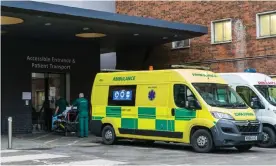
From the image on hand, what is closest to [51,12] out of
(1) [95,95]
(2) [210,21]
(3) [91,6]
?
(1) [95,95]

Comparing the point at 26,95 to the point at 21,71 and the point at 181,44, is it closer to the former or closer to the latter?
the point at 21,71

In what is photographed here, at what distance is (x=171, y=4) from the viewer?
2511cm

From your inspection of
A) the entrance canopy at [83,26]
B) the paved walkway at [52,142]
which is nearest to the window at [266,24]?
the entrance canopy at [83,26]

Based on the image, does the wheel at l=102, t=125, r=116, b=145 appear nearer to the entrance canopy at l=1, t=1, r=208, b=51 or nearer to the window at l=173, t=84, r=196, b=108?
the window at l=173, t=84, r=196, b=108

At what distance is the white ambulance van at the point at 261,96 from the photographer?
15.5m

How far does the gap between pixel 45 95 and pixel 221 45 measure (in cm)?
850

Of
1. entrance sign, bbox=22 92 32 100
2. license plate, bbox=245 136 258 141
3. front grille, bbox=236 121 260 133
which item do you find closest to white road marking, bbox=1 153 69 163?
front grille, bbox=236 121 260 133

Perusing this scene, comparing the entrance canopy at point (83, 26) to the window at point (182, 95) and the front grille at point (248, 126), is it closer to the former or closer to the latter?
the window at point (182, 95)

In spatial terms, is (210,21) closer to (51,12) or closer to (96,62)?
(96,62)

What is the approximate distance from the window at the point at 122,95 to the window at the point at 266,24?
860 centimetres

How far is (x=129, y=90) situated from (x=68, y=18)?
344 cm

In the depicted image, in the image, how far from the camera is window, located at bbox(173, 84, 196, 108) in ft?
45.9

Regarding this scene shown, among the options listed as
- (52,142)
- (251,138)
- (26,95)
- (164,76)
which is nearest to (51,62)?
(26,95)

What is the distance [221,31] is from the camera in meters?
23.3
